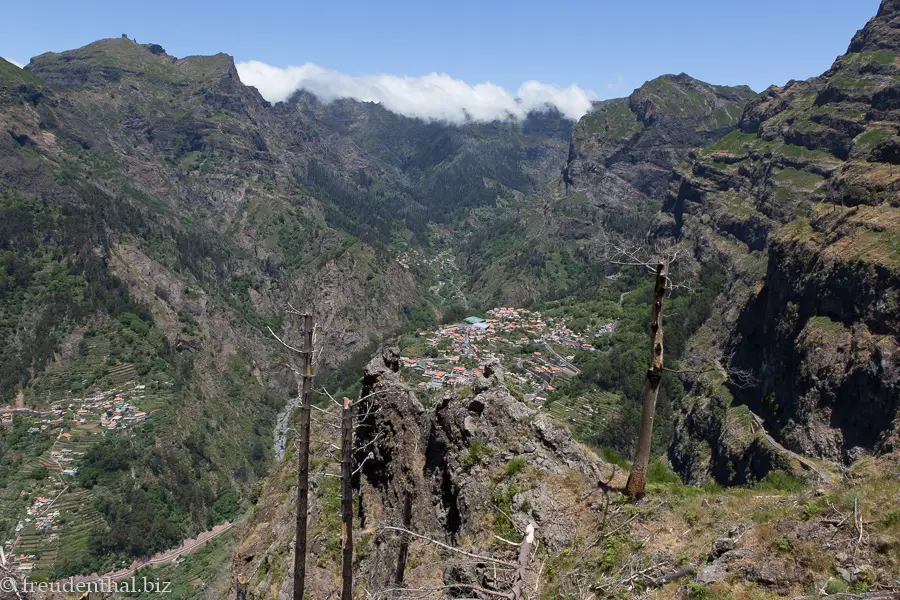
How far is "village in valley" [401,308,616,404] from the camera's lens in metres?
127

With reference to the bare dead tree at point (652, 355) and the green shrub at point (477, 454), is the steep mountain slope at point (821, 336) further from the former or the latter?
the bare dead tree at point (652, 355)

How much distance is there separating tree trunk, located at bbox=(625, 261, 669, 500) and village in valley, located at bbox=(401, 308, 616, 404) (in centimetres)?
9618

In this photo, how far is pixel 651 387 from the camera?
49.7 ft


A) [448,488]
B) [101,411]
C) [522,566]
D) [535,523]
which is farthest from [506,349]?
[522,566]

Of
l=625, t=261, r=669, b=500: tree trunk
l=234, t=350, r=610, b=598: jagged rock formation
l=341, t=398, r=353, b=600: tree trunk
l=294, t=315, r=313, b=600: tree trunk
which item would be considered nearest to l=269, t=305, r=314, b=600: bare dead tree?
l=294, t=315, r=313, b=600: tree trunk

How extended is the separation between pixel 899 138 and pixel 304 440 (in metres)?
102

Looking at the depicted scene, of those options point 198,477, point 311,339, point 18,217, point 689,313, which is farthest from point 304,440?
point 18,217

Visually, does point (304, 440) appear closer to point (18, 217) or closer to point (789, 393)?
point (789, 393)

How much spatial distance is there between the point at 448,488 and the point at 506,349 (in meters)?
129

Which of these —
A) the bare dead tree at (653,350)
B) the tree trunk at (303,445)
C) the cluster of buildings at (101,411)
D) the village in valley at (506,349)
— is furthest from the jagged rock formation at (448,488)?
the cluster of buildings at (101,411)

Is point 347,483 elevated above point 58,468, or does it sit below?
above

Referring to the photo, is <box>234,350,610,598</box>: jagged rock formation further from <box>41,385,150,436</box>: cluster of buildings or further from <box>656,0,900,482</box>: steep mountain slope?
<box>41,385,150,436</box>: cluster of buildings

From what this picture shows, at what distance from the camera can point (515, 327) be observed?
17338 centimetres

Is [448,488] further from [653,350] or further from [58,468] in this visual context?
[58,468]
